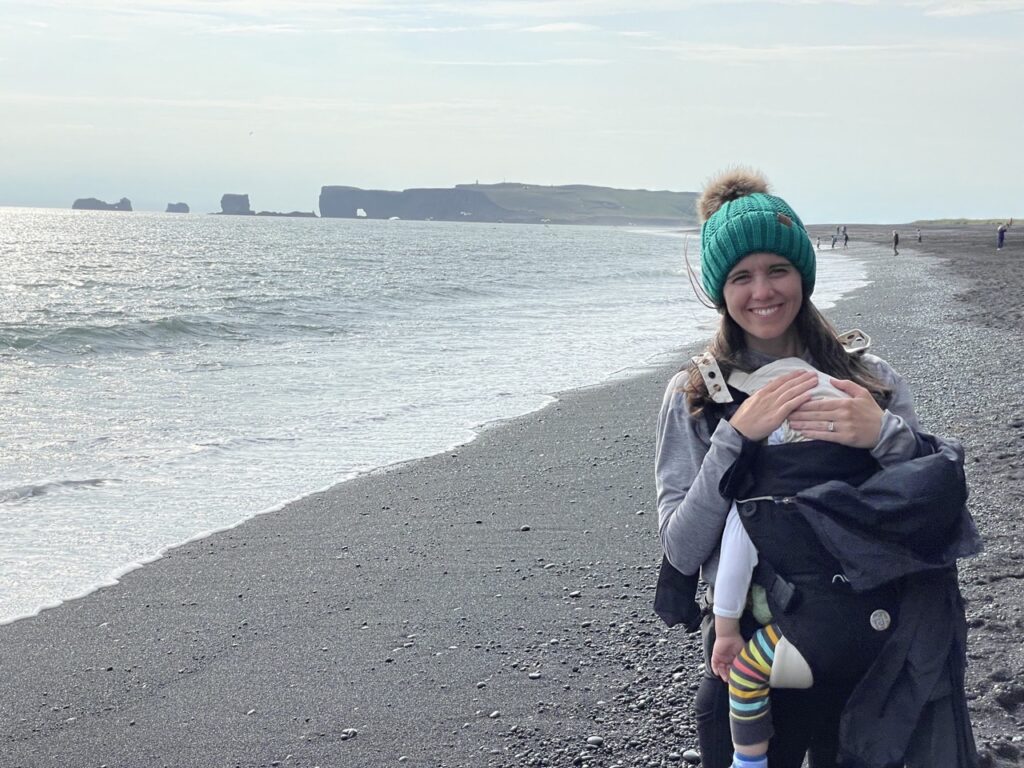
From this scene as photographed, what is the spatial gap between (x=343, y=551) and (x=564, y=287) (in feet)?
93.7

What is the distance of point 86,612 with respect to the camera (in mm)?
4930

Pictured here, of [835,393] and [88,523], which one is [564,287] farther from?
[835,393]

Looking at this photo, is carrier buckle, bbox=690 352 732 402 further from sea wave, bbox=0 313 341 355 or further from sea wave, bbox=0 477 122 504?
sea wave, bbox=0 313 341 355

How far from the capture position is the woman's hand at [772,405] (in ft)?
6.22

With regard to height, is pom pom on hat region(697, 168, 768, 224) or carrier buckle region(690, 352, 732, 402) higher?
pom pom on hat region(697, 168, 768, 224)

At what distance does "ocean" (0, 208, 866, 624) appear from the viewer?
6625 millimetres

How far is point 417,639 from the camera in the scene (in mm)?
4379

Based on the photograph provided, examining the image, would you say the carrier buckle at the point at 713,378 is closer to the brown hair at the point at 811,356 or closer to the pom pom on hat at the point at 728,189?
the brown hair at the point at 811,356

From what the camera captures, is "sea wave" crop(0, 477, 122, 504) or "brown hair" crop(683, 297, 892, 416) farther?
"sea wave" crop(0, 477, 122, 504)

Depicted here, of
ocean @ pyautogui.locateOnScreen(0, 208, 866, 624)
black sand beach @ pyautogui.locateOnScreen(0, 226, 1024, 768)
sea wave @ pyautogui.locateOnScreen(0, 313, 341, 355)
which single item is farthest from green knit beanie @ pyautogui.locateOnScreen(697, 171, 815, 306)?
sea wave @ pyautogui.locateOnScreen(0, 313, 341, 355)

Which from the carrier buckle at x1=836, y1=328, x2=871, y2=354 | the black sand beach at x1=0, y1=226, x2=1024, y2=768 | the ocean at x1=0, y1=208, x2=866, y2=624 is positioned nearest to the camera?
the carrier buckle at x1=836, y1=328, x2=871, y2=354

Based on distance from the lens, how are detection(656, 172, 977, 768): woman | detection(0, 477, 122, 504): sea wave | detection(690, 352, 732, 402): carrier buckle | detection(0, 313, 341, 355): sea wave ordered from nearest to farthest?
detection(656, 172, 977, 768): woman < detection(690, 352, 732, 402): carrier buckle < detection(0, 477, 122, 504): sea wave < detection(0, 313, 341, 355): sea wave

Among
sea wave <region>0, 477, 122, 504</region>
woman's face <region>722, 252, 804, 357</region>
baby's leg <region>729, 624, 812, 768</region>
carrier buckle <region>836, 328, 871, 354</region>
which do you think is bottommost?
sea wave <region>0, 477, 122, 504</region>

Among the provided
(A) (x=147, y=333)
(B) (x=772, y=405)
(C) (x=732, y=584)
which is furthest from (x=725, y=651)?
(A) (x=147, y=333)
